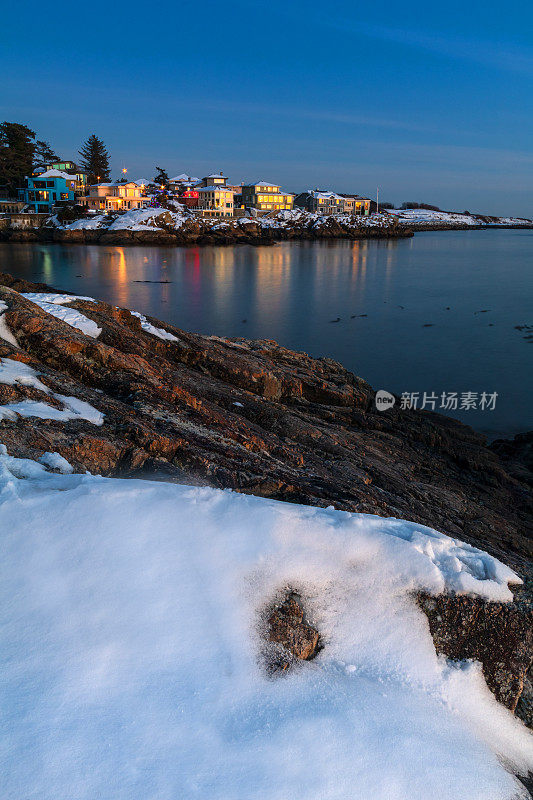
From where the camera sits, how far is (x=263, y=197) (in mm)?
121000

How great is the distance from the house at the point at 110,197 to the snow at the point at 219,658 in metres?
112

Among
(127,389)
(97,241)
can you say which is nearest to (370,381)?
(127,389)

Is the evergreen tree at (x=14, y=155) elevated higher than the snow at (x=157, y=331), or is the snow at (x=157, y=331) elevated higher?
the evergreen tree at (x=14, y=155)

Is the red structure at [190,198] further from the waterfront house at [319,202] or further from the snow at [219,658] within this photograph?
the snow at [219,658]

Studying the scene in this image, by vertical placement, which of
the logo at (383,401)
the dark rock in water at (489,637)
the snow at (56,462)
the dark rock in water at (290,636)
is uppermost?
the snow at (56,462)

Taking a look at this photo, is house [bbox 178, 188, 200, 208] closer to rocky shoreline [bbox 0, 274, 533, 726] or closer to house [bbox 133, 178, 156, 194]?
house [bbox 133, 178, 156, 194]

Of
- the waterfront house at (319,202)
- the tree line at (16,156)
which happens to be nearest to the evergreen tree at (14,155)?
the tree line at (16,156)

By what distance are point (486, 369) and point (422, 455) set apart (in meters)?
13.9

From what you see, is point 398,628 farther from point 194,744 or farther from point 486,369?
point 486,369

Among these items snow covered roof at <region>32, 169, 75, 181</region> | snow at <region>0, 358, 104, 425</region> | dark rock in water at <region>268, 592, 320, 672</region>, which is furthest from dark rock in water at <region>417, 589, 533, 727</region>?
snow covered roof at <region>32, 169, 75, 181</region>

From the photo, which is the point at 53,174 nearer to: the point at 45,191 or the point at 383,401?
the point at 45,191

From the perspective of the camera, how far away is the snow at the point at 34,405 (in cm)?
561

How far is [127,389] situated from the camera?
24.7ft

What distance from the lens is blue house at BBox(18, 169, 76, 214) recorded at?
328ft
